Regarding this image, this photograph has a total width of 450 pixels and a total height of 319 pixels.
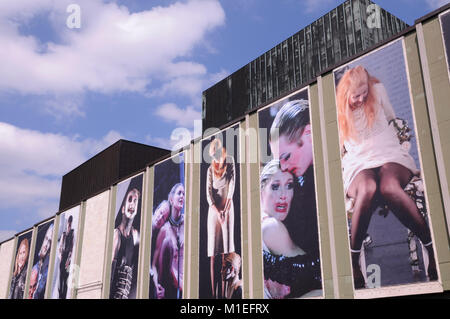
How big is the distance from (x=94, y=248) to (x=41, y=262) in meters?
9.09

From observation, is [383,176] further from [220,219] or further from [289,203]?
[220,219]

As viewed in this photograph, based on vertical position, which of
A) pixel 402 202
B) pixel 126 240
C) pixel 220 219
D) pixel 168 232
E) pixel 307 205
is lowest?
pixel 402 202

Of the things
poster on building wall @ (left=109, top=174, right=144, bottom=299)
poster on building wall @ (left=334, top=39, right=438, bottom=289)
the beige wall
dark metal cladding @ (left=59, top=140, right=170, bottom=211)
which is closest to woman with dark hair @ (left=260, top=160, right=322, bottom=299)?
poster on building wall @ (left=334, top=39, right=438, bottom=289)

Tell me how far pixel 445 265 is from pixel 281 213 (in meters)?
7.84

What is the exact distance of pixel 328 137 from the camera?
66.7ft

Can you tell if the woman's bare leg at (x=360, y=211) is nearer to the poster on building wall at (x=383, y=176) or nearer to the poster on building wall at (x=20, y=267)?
the poster on building wall at (x=383, y=176)

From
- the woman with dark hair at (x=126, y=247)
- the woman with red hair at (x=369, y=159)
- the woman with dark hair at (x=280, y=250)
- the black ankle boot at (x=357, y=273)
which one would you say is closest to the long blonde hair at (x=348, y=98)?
the woman with red hair at (x=369, y=159)

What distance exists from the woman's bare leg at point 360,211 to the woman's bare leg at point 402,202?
1.67 ft

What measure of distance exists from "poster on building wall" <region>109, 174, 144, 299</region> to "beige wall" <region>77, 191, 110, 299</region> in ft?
5.11

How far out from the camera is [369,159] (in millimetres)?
18422

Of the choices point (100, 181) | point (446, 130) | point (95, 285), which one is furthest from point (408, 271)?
point (100, 181)

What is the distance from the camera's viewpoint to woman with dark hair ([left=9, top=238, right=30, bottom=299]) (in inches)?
1676

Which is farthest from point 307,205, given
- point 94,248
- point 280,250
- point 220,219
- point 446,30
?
point 94,248
